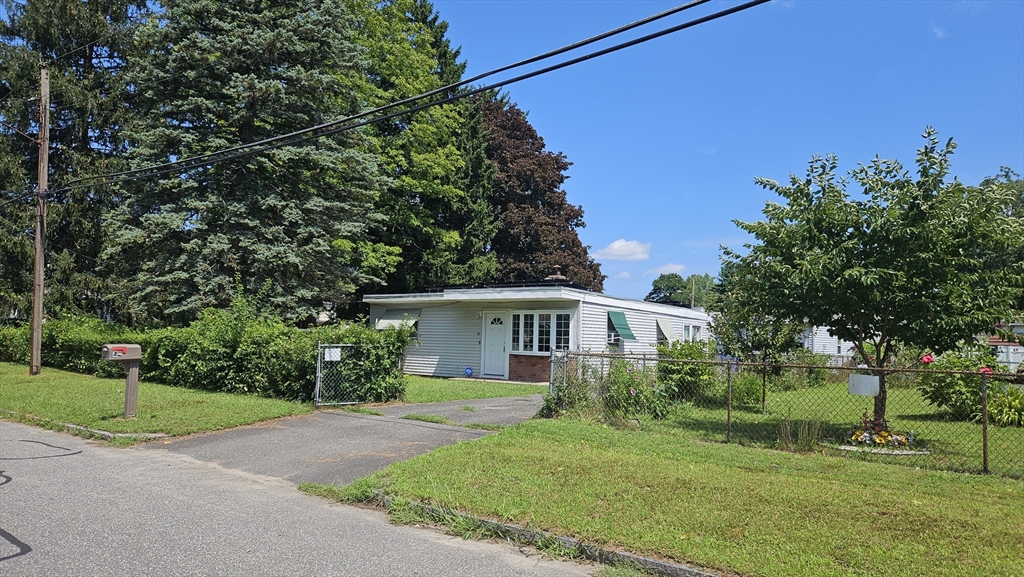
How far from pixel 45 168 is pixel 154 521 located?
17.6 metres

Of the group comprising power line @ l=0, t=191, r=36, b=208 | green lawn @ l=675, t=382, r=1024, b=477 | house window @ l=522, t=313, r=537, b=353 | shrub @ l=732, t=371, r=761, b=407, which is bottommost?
green lawn @ l=675, t=382, r=1024, b=477

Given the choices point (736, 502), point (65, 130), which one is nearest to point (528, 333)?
point (736, 502)

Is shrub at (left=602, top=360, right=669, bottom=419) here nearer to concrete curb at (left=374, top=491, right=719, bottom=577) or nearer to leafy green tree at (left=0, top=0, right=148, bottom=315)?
concrete curb at (left=374, top=491, right=719, bottom=577)

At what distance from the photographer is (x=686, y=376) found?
41.4 feet

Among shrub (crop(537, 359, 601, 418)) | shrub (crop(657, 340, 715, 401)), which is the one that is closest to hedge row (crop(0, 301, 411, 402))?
shrub (crop(537, 359, 601, 418))

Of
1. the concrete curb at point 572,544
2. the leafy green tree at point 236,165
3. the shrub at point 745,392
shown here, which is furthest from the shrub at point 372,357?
the leafy green tree at point 236,165

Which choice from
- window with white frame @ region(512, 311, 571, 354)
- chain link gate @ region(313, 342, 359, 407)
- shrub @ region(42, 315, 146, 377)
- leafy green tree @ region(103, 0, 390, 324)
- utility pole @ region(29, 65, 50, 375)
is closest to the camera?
chain link gate @ region(313, 342, 359, 407)

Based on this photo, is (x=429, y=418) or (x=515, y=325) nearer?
(x=429, y=418)

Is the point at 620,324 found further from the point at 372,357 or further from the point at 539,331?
the point at 372,357

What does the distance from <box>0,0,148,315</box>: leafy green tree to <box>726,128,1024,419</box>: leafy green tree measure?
24.5m

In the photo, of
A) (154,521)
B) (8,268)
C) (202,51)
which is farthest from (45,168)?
(154,521)

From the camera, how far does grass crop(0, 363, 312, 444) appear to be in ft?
34.2

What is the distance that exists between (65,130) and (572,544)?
28.5m

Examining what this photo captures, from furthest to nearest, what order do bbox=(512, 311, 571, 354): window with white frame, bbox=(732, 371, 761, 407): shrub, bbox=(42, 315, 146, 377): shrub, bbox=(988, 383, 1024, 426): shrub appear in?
bbox=(512, 311, 571, 354): window with white frame → bbox=(42, 315, 146, 377): shrub → bbox=(732, 371, 761, 407): shrub → bbox=(988, 383, 1024, 426): shrub
